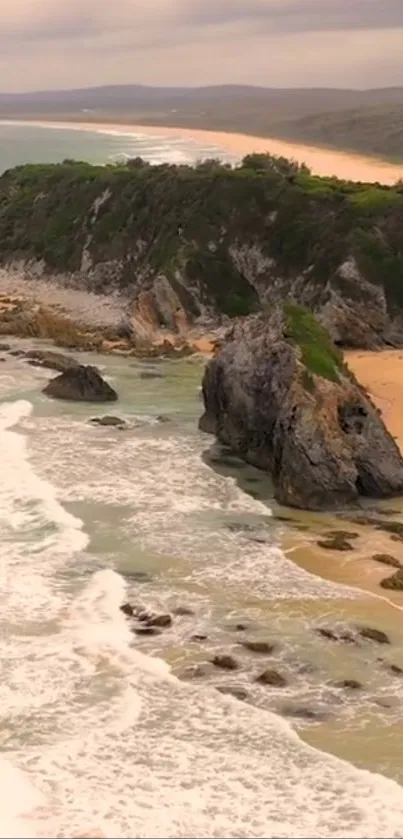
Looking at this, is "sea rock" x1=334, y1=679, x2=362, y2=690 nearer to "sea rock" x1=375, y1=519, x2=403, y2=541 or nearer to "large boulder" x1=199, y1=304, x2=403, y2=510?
"sea rock" x1=375, y1=519, x2=403, y2=541

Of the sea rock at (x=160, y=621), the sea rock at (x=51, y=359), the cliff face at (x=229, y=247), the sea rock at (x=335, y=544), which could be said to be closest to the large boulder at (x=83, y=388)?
the sea rock at (x=51, y=359)

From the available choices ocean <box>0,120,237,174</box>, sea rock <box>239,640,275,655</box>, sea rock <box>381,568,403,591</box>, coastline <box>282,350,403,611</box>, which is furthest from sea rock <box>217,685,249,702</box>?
ocean <box>0,120,237,174</box>

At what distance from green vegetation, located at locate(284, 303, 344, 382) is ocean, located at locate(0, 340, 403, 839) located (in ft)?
11.9

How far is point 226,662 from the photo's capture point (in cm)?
1930

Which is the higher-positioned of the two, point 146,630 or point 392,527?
point 392,527

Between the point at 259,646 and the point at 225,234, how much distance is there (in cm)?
4042

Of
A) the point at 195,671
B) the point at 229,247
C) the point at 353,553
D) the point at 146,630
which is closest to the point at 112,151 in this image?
the point at 229,247

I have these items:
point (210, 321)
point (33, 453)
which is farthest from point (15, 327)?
point (33, 453)

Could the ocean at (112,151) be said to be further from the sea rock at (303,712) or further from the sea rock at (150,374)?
the sea rock at (303,712)

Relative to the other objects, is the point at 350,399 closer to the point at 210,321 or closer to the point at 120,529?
the point at 120,529

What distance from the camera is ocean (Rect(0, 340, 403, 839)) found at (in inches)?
599

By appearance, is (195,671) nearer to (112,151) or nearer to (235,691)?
(235,691)

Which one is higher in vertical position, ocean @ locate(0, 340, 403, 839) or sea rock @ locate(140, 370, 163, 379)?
sea rock @ locate(140, 370, 163, 379)

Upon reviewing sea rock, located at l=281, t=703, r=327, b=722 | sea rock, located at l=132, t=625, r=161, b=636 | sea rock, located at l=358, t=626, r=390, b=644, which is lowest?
sea rock, located at l=281, t=703, r=327, b=722
